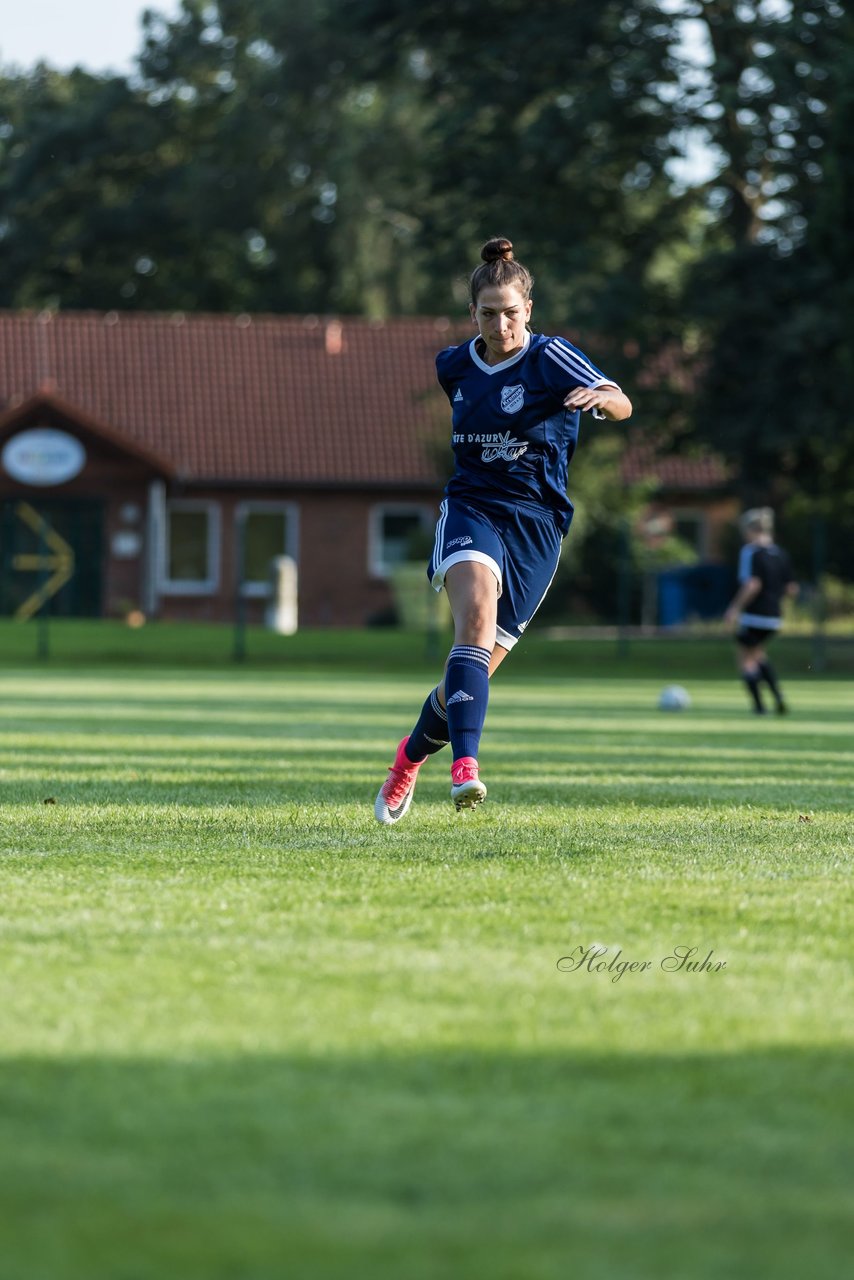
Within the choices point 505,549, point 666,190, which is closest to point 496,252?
point 505,549

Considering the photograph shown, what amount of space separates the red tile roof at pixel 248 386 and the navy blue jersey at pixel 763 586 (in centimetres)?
2489

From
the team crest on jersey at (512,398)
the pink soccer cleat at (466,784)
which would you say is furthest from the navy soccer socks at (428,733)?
the team crest on jersey at (512,398)

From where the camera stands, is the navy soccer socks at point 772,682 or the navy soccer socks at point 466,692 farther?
the navy soccer socks at point 772,682

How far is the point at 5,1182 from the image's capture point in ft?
9.28

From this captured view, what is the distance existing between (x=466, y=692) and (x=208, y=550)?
37.7 metres

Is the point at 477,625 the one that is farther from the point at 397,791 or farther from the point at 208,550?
the point at 208,550

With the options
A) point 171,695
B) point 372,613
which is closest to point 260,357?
point 372,613

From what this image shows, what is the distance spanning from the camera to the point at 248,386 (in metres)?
45.3

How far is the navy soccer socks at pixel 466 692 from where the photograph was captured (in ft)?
23.1

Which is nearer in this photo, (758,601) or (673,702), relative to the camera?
(673,702)

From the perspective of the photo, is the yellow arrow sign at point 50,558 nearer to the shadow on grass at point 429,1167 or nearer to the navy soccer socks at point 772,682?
the navy soccer socks at point 772,682

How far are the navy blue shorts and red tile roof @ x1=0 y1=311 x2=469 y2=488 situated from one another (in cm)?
3633

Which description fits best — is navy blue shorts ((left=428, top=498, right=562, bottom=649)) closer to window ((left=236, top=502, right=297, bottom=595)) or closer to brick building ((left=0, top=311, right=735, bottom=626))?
brick building ((left=0, top=311, right=735, bottom=626))

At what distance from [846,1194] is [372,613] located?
40.5m
